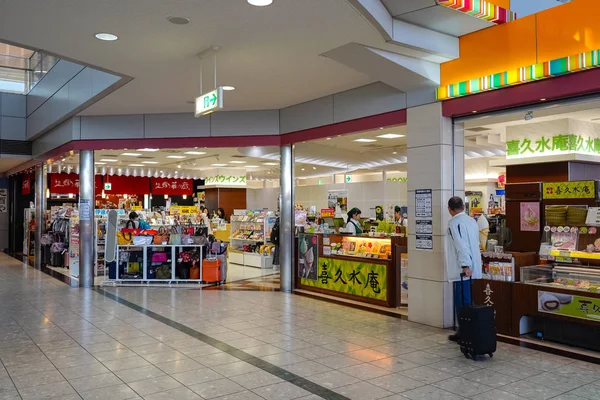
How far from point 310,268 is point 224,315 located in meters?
2.29

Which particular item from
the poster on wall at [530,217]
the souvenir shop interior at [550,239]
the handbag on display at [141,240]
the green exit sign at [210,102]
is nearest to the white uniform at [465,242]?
the souvenir shop interior at [550,239]

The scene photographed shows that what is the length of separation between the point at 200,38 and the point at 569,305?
4.72 m

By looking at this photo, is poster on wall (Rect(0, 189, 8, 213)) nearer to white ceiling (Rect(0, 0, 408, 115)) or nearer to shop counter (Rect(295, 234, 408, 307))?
white ceiling (Rect(0, 0, 408, 115))

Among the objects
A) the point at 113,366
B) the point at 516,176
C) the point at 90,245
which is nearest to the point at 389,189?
the point at 516,176

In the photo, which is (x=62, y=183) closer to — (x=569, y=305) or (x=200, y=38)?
(x=200, y=38)

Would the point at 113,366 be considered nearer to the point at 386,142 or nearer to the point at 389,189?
the point at 386,142

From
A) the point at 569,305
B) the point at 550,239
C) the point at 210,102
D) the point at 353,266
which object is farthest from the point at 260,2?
the point at 353,266

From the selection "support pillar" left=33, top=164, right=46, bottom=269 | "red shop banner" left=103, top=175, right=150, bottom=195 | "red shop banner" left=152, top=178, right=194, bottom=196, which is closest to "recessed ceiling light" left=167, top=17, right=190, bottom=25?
"support pillar" left=33, top=164, right=46, bottom=269

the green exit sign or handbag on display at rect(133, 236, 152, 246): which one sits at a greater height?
the green exit sign

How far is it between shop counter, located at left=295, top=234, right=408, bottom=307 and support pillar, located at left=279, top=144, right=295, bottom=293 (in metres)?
0.15

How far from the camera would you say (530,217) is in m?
7.68

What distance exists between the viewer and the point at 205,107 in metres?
6.20

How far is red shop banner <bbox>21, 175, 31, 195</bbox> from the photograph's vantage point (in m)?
17.5

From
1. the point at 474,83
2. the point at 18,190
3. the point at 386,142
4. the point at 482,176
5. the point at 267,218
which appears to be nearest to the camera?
the point at 474,83
